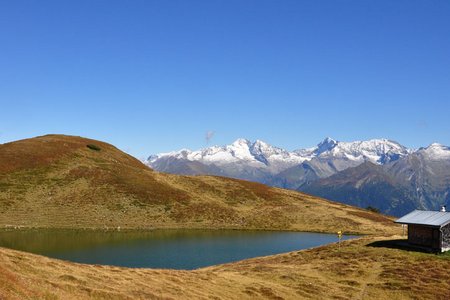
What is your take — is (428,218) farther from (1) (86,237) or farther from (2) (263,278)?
(1) (86,237)

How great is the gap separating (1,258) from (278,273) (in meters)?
31.0

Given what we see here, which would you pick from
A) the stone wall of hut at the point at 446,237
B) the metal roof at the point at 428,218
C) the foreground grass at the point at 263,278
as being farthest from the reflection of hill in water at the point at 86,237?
the stone wall of hut at the point at 446,237

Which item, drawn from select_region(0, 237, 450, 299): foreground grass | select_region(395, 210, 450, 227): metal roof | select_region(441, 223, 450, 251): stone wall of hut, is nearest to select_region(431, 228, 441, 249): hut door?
select_region(441, 223, 450, 251): stone wall of hut

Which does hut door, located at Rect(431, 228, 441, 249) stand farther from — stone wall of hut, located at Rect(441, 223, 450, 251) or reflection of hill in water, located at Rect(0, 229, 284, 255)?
reflection of hill in water, located at Rect(0, 229, 284, 255)

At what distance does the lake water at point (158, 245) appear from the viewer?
2606 inches

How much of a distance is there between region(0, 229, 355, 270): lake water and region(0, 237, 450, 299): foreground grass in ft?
35.2

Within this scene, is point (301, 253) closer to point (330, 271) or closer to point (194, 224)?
point (330, 271)

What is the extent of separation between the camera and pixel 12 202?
349ft

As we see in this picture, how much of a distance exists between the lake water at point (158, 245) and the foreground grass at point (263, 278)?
10.7 m

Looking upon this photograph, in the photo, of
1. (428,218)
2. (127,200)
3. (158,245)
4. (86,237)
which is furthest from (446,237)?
(127,200)

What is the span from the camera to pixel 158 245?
8075 centimetres

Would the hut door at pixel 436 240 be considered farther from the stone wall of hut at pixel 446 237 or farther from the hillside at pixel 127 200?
the hillside at pixel 127 200

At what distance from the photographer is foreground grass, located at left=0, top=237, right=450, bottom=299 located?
30.7 meters

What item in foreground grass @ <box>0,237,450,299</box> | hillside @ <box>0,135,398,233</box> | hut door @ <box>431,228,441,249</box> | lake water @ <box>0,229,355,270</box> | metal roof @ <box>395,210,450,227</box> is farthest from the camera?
hillside @ <box>0,135,398,233</box>
